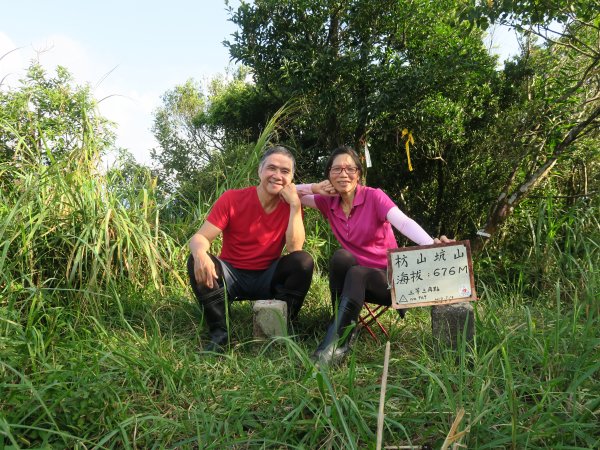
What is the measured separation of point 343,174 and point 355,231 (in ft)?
1.05

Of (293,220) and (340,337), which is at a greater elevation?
(293,220)

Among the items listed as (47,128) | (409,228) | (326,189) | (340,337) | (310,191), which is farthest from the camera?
(47,128)

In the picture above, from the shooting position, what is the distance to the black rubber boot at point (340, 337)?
2375 mm

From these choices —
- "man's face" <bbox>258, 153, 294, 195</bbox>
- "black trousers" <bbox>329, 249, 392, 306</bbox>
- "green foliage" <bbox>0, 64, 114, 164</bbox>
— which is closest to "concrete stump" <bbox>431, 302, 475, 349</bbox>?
"black trousers" <bbox>329, 249, 392, 306</bbox>

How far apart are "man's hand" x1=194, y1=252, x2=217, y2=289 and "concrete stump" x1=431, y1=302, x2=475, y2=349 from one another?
45.8 inches

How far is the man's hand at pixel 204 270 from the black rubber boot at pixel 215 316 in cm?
7

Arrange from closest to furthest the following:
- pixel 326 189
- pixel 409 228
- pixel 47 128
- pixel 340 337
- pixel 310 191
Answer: pixel 340 337, pixel 409 228, pixel 326 189, pixel 310 191, pixel 47 128

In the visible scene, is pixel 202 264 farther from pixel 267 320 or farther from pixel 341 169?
pixel 341 169

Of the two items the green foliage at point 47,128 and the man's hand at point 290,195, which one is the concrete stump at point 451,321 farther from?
the green foliage at point 47,128

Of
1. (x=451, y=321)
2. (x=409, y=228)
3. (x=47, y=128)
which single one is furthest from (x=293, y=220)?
(x=47, y=128)

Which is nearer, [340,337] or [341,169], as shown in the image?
[340,337]

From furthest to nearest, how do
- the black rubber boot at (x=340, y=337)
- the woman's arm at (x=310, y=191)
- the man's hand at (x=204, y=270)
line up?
the woman's arm at (x=310, y=191) → the man's hand at (x=204, y=270) → the black rubber boot at (x=340, y=337)

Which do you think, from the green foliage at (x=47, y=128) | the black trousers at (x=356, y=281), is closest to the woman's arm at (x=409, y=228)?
the black trousers at (x=356, y=281)

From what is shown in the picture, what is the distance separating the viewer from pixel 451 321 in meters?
2.52
